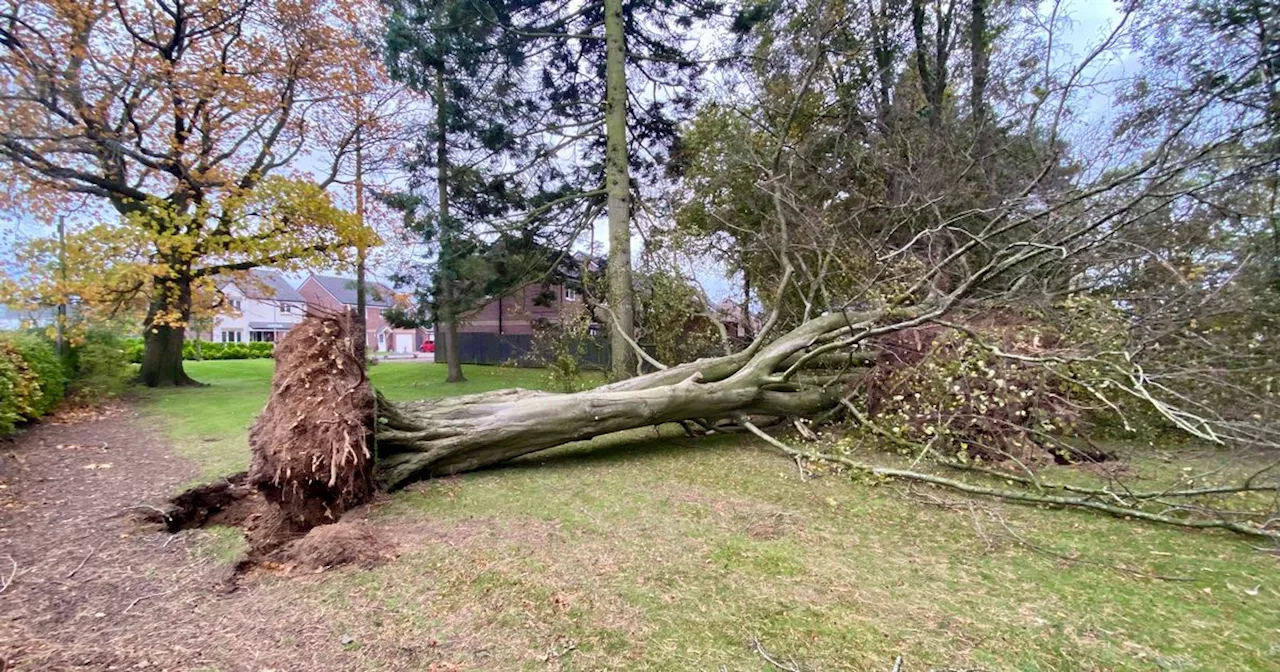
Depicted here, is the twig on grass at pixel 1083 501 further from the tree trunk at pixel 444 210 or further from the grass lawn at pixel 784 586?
the tree trunk at pixel 444 210

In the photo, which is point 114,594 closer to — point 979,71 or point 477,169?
point 477,169

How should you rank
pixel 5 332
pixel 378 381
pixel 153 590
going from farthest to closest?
1. pixel 378 381
2. pixel 5 332
3. pixel 153 590

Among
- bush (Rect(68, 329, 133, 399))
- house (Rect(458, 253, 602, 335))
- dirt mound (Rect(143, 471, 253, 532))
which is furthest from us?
house (Rect(458, 253, 602, 335))

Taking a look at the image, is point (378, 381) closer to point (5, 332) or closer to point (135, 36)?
point (5, 332)

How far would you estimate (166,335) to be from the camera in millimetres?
12875

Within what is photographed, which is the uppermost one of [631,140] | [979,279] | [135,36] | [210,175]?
[135,36]

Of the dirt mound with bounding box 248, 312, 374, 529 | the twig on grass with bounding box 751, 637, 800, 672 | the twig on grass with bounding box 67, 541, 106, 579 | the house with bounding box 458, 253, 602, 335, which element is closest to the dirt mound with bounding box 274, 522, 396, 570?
the dirt mound with bounding box 248, 312, 374, 529

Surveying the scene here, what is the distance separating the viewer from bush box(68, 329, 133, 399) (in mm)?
9852

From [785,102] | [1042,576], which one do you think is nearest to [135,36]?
[785,102]

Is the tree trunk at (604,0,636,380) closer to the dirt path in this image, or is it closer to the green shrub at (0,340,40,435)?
the dirt path

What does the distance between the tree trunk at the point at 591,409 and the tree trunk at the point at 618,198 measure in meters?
2.37

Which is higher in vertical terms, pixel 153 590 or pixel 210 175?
pixel 210 175

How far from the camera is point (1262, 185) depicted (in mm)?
5305

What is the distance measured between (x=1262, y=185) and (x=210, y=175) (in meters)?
16.5
